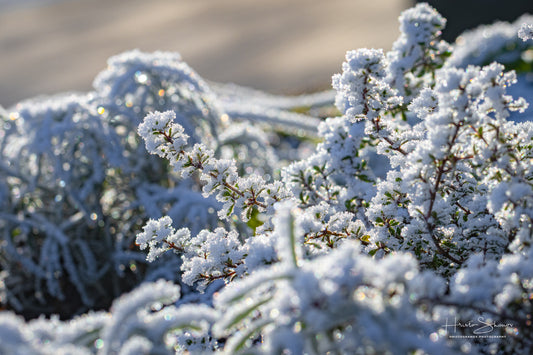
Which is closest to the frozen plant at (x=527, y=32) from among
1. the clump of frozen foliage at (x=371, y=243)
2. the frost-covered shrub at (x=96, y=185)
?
the clump of frozen foliage at (x=371, y=243)

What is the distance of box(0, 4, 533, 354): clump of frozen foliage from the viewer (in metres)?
0.89

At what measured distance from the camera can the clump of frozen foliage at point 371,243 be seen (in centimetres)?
89

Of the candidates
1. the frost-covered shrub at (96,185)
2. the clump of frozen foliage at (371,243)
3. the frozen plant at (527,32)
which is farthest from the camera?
the frost-covered shrub at (96,185)

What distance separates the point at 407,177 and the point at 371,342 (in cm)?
58

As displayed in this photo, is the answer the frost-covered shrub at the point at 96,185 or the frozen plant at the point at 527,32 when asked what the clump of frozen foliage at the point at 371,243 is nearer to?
the frozen plant at the point at 527,32

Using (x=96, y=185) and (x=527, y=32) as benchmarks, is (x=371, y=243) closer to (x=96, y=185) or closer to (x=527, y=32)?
(x=527, y=32)

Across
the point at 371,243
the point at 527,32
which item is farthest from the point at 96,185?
the point at 527,32

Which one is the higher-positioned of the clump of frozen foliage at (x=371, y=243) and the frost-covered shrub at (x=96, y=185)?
the frost-covered shrub at (x=96, y=185)

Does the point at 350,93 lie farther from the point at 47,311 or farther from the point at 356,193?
the point at 47,311

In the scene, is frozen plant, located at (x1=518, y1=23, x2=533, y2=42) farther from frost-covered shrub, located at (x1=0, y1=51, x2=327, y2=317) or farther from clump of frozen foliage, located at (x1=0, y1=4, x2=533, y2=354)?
frost-covered shrub, located at (x1=0, y1=51, x2=327, y2=317)

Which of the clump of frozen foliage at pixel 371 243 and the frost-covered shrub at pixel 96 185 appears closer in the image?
the clump of frozen foliage at pixel 371 243

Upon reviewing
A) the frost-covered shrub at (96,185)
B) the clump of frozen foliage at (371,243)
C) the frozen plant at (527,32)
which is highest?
the frost-covered shrub at (96,185)

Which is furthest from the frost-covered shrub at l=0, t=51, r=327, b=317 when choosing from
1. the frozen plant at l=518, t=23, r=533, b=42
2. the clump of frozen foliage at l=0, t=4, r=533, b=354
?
the frozen plant at l=518, t=23, r=533, b=42

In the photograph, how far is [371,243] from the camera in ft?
5.23
